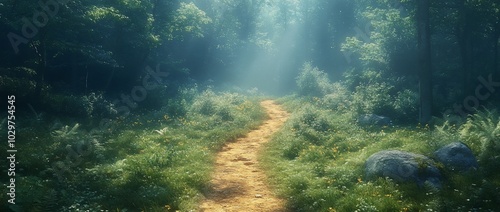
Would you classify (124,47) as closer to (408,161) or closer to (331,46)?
(408,161)

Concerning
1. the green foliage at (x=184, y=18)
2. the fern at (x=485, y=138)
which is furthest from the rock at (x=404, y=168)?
the green foliage at (x=184, y=18)

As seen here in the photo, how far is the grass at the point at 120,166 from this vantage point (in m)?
9.16

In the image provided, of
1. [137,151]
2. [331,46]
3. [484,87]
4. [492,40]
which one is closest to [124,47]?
[137,151]

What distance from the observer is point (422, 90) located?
18297mm

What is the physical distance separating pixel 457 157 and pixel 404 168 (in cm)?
226

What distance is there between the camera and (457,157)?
11109 mm

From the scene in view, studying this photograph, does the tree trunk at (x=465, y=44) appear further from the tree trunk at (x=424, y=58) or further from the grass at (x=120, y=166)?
the grass at (x=120, y=166)

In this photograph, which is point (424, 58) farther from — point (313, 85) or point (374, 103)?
point (313, 85)

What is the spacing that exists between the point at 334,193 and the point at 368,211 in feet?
4.62

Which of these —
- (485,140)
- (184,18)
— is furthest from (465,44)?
(184,18)

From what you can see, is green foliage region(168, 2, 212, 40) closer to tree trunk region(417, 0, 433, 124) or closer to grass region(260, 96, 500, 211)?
grass region(260, 96, 500, 211)

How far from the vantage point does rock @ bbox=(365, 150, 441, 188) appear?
9.98 m

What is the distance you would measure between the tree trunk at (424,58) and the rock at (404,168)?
828 centimetres

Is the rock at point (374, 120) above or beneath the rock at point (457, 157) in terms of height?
above
